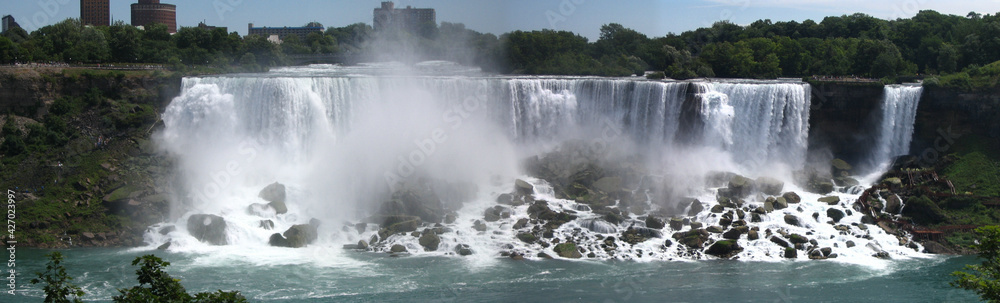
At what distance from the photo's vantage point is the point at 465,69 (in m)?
55.9

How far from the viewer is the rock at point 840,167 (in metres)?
35.9

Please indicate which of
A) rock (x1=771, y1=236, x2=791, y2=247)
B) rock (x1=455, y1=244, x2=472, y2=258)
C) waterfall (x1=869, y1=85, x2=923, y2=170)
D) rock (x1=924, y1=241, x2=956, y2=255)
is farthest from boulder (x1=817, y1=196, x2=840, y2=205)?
rock (x1=455, y1=244, x2=472, y2=258)

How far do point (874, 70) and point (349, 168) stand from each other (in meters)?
27.0

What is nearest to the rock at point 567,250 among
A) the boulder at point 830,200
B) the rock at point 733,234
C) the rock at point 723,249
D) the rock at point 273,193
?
the rock at point 723,249

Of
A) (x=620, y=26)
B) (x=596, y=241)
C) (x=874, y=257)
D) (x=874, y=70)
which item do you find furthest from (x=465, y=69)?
(x=874, y=257)

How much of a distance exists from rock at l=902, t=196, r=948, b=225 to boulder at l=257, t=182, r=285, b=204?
76.7 feet

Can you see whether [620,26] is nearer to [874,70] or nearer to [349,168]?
[874,70]

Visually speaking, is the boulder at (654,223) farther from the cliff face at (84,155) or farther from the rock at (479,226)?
the cliff face at (84,155)

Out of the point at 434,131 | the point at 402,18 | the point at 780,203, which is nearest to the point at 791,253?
the point at 780,203

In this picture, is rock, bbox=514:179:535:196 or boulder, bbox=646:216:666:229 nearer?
boulder, bbox=646:216:666:229

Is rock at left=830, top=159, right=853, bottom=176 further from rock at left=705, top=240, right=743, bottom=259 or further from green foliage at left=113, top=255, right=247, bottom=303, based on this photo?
green foliage at left=113, top=255, right=247, bottom=303

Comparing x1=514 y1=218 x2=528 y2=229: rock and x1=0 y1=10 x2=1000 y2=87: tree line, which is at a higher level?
x1=0 y1=10 x2=1000 y2=87: tree line

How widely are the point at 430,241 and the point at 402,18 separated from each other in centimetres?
3539

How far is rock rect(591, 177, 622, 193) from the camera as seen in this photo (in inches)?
1328
